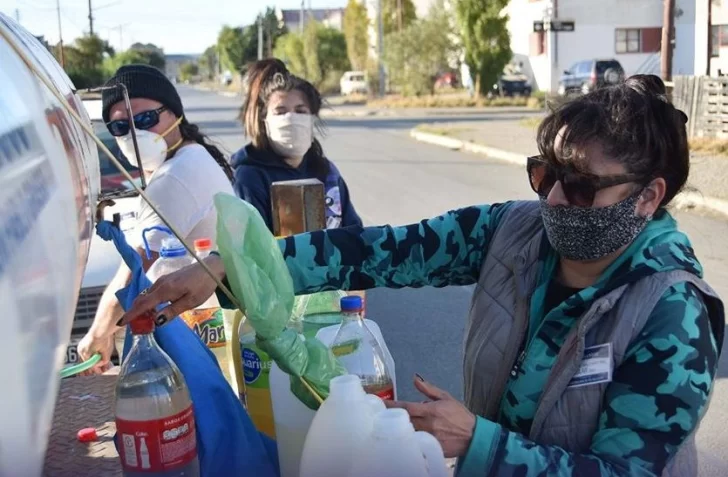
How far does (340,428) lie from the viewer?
135 centimetres

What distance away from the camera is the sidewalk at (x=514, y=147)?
10664mm

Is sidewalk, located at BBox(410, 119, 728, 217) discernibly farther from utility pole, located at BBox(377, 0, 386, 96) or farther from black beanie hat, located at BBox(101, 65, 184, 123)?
utility pole, located at BBox(377, 0, 386, 96)

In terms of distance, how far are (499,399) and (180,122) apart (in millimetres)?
1972

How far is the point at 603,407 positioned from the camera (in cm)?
157

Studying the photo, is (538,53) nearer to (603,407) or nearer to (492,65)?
(492,65)

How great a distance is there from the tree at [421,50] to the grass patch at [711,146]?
23800mm

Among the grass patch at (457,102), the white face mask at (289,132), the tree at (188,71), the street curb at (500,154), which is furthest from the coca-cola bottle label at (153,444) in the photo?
the tree at (188,71)

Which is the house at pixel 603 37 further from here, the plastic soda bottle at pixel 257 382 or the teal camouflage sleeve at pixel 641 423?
the teal camouflage sleeve at pixel 641 423

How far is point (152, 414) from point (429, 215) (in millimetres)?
9225

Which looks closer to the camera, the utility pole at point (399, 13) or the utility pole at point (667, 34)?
the utility pole at point (667, 34)

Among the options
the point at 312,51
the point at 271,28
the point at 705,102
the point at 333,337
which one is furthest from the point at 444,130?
the point at 271,28

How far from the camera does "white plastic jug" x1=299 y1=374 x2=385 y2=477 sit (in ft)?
4.41

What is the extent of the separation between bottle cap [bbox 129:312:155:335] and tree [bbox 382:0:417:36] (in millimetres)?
44698

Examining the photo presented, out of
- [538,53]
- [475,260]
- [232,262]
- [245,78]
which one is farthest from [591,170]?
[538,53]
